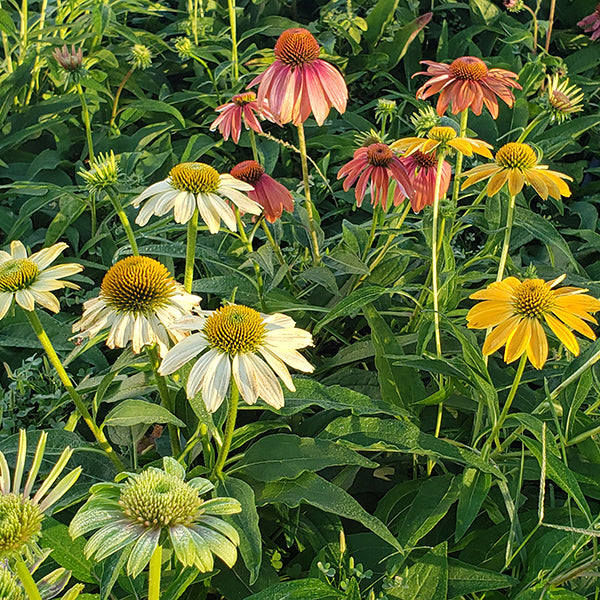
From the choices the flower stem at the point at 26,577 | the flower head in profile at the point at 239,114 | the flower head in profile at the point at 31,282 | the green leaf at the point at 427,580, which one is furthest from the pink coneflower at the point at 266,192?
the flower stem at the point at 26,577

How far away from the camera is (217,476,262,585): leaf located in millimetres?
797

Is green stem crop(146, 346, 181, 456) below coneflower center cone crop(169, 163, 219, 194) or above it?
below

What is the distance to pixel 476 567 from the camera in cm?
90

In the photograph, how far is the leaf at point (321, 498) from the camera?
83cm

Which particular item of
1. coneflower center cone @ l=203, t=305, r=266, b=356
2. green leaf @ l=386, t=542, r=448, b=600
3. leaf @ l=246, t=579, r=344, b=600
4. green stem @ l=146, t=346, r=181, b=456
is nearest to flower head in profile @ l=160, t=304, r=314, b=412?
coneflower center cone @ l=203, t=305, r=266, b=356

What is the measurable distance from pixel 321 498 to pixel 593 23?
2.18m

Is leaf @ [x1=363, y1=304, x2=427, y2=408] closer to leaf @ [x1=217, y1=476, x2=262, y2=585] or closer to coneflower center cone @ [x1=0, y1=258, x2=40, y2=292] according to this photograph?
leaf @ [x1=217, y1=476, x2=262, y2=585]

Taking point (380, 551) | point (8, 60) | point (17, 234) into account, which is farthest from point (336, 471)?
point (8, 60)

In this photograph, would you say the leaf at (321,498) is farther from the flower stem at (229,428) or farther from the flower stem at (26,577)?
the flower stem at (26,577)

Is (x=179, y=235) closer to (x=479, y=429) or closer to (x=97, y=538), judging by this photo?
(x=479, y=429)

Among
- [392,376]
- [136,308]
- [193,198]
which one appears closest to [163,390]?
[136,308]

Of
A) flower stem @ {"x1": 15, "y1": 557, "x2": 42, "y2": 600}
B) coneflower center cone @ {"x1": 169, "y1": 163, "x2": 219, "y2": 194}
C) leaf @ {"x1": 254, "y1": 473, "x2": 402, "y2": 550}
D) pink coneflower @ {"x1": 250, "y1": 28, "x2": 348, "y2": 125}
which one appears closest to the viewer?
flower stem @ {"x1": 15, "y1": 557, "x2": 42, "y2": 600}

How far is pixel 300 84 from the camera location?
1.18 metres

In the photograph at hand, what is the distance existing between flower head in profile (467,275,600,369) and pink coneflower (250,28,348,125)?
0.48 meters
